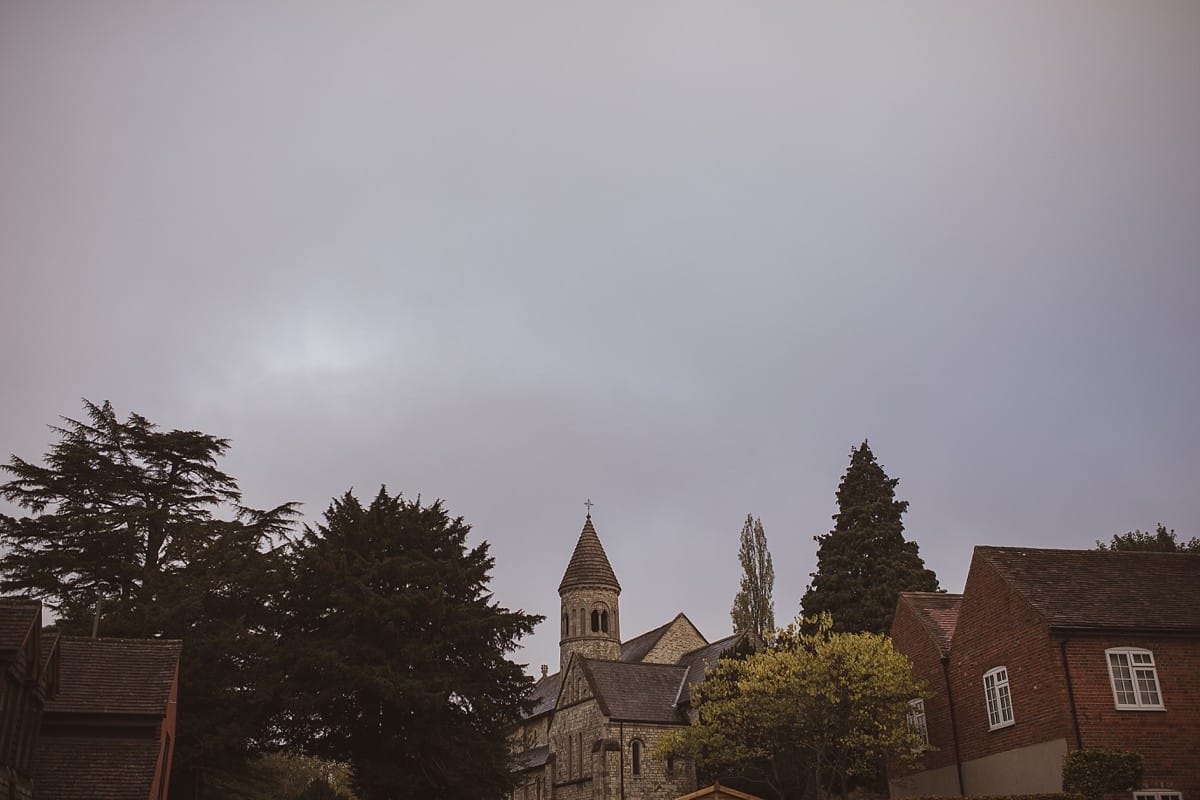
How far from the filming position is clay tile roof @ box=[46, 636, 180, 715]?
79.3ft

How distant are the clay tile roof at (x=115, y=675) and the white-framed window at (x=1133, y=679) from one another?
86.2ft

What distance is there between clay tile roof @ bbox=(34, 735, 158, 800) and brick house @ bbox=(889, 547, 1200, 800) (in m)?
24.5

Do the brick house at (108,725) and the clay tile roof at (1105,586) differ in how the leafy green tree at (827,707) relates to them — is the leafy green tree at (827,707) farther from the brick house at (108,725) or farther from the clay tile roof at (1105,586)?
the brick house at (108,725)

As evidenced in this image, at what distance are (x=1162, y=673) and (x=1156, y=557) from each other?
20.5 feet

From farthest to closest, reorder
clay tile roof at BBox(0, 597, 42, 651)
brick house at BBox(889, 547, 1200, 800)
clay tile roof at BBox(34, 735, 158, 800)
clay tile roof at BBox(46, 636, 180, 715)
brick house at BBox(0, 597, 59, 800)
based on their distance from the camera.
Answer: brick house at BBox(889, 547, 1200, 800) < clay tile roof at BBox(46, 636, 180, 715) < clay tile roof at BBox(34, 735, 158, 800) < brick house at BBox(0, 597, 59, 800) < clay tile roof at BBox(0, 597, 42, 651)

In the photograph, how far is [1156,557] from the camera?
32688 mm

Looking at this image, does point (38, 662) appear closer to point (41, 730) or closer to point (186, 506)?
point (41, 730)

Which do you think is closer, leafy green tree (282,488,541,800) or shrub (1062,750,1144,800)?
shrub (1062,750,1144,800)

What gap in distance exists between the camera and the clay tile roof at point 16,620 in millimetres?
19141

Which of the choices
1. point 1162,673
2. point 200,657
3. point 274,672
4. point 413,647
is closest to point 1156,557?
point 1162,673

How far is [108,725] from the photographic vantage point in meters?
24.2

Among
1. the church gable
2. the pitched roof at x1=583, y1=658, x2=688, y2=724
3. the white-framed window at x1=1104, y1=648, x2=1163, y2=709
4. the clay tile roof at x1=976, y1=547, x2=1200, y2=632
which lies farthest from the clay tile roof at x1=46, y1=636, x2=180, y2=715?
the church gable

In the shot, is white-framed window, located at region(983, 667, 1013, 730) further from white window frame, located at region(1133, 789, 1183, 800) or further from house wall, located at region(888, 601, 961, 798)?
white window frame, located at region(1133, 789, 1183, 800)

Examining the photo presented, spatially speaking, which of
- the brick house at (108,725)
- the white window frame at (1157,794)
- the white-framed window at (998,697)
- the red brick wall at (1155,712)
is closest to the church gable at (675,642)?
the white-framed window at (998,697)
